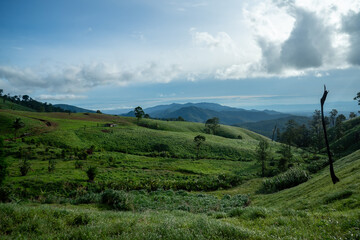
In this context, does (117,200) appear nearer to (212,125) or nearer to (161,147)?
(161,147)

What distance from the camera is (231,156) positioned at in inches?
2879

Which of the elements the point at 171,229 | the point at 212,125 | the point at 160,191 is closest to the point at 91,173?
the point at 160,191

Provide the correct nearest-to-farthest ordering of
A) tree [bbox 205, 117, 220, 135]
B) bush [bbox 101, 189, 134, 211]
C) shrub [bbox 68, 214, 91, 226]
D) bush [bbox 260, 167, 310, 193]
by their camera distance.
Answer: shrub [bbox 68, 214, 91, 226] → bush [bbox 101, 189, 134, 211] → bush [bbox 260, 167, 310, 193] → tree [bbox 205, 117, 220, 135]

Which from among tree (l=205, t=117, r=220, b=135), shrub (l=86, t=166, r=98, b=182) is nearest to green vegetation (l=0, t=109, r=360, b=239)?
shrub (l=86, t=166, r=98, b=182)

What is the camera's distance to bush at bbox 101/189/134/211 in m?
20.9

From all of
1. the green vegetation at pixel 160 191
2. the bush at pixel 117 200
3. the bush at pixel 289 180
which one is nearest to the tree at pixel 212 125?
the green vegetation at pixel 160 191

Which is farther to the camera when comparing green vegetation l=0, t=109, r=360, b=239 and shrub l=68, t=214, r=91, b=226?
shrub l=68, t=214, r=91, b=226

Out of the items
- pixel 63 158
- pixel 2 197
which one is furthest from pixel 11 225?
pixel 63 158

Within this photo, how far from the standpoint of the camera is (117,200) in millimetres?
21906

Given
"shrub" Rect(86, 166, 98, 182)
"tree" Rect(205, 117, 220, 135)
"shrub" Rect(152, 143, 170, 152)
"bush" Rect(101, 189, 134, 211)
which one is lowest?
"shrub" Rect(152, 143, 170, 152)

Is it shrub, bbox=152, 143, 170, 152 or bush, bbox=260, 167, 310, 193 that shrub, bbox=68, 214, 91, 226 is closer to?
bush, bbox=260, 167, 310, 193

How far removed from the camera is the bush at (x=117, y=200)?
20906 mm

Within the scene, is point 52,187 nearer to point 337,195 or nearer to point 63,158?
point 63,158

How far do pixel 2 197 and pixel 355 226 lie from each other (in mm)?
33981
